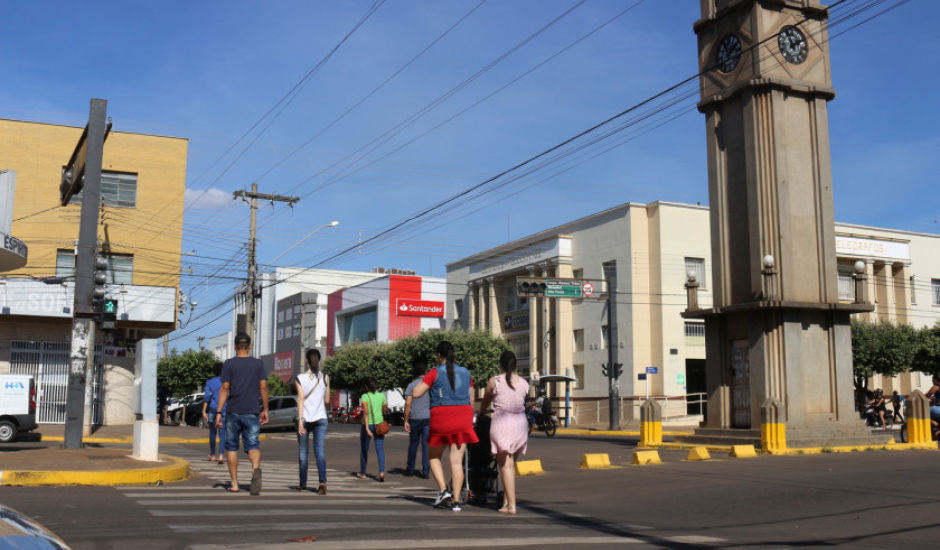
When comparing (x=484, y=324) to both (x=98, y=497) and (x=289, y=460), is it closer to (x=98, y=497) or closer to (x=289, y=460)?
(x=289, y=460)

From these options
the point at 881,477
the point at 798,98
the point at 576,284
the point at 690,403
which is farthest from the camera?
the point at 690,403

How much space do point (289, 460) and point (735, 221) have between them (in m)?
11.5

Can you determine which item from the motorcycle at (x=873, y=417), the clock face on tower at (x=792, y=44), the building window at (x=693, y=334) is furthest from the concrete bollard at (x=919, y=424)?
the building window at (x=693, y=334)

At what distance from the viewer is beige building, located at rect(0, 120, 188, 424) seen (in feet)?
97.7

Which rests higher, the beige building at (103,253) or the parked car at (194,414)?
the beige building at (103,253)

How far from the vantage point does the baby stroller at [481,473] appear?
33.4 feet

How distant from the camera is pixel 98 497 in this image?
916 cm

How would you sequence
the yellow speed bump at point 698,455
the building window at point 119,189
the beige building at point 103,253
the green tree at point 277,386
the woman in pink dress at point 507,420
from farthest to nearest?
the green tree at point 277,386
the building window at point 119,189
the beige building at point 103,253
the yellow speed bump at point 698,455
the woman in pink dress at point 507,420

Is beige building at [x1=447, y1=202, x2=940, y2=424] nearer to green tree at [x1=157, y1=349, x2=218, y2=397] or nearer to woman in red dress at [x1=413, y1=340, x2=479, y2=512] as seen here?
green tree at [x1=157, y1=349, x2=218, y2=397]

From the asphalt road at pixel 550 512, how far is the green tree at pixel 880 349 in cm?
3158

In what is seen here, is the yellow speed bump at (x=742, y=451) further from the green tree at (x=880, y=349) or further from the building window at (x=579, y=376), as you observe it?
the building window at (x=579, y=376)

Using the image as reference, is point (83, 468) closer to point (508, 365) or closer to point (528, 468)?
point (508, 365)

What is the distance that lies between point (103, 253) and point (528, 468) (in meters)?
23.7

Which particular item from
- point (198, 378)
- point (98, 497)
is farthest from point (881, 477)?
point (198, 378)
